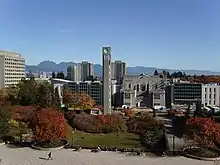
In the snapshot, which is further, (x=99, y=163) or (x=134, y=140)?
(x=134, y=140)

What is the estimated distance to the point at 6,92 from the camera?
146ft

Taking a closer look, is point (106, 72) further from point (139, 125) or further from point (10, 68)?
point (10, 68)

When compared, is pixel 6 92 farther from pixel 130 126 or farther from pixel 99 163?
pixel 99 163

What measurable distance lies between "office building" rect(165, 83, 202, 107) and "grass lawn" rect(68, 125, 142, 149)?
39.6 metres

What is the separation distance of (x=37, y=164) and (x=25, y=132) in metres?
9.61

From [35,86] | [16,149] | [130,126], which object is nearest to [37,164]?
[16,149]

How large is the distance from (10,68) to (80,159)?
67061 mm

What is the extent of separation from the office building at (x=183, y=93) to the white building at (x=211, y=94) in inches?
48.9

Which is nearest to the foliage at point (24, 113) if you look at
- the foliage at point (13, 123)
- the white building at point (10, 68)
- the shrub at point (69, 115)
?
the foliage at point (13, 123)

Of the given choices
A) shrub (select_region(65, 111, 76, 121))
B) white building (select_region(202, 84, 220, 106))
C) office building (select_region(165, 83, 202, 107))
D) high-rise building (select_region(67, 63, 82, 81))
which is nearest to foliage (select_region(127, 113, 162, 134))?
shrub (select_region(65, 111, 76, 121))

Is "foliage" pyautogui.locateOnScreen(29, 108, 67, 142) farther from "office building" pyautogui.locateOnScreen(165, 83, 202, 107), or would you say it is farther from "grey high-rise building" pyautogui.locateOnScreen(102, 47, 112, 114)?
"office building" pyautogui.locateOnScreen(165, 83, 202, 107)

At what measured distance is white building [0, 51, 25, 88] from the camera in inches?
3118

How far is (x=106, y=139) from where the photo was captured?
28.3m

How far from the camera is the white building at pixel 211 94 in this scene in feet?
218
